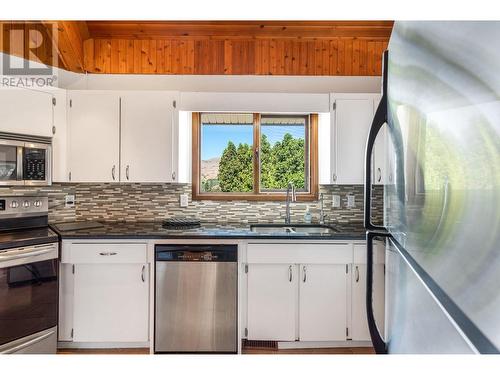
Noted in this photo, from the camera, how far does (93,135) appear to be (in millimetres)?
2498

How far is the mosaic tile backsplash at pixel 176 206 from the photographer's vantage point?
2.83 meters

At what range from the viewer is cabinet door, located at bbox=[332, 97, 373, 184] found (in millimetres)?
2559

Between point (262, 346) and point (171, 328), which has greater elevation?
point (171, 328)

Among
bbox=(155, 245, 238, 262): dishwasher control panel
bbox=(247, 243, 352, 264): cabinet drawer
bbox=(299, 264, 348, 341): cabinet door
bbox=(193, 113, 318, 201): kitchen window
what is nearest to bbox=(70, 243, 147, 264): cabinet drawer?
bbox=(155, 245, 238, 262): dishwasher control panel

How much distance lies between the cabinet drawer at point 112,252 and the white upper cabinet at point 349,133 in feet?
5.39

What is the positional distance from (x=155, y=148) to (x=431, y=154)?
7.51 ft

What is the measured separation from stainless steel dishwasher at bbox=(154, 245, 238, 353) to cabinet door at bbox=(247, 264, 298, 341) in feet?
0.45

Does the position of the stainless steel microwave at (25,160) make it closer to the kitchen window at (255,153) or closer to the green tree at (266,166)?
the kitchen window at (255,153)

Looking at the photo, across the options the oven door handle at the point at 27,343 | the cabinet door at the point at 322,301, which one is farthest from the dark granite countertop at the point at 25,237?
the cabinet door at the point at 322,301

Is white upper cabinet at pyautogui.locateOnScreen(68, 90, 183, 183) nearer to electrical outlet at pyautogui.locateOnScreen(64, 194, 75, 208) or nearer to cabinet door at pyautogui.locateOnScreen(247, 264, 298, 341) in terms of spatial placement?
electrical outlet at pyautogui.locateOnScreen(64, 194, 75, 208)

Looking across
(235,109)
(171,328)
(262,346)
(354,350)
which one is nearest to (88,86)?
(235,109)

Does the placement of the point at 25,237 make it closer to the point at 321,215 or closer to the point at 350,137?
the point at 321,215
